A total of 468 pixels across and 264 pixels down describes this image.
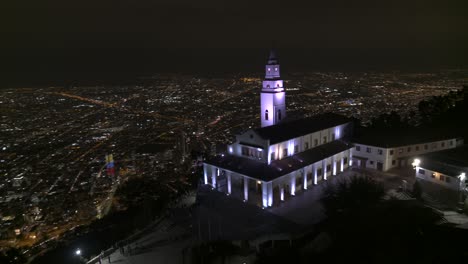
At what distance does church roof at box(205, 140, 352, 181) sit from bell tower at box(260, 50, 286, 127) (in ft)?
16.7

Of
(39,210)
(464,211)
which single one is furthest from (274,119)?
(39,210)

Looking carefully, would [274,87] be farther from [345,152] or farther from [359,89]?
[359,89]

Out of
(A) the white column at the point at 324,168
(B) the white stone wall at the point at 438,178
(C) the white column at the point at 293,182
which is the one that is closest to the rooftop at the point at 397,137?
(B) the white stone wall at the point at 438,178

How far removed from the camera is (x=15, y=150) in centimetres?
6350

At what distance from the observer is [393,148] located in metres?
30.4

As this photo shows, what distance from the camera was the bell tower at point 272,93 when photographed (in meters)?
32.0

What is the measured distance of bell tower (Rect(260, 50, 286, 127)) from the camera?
1258 inches

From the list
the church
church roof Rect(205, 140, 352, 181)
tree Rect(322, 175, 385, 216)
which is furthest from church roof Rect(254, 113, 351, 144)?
tree Rect(322, 175, 385, 216)

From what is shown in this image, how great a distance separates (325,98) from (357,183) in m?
74.5

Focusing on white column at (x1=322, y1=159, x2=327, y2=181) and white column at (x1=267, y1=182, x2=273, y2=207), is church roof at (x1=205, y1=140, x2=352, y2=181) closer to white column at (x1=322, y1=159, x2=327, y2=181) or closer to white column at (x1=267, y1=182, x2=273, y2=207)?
white column at (x1=267, y1=182, x2=273, y2=207)

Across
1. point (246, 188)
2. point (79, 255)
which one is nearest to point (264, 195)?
point (246, 188)

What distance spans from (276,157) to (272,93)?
7.47 m

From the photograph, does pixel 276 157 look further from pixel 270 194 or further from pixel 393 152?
pixel 393 152

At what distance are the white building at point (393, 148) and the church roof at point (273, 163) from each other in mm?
2517
